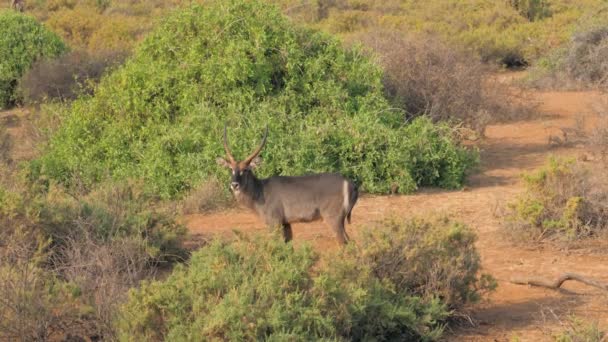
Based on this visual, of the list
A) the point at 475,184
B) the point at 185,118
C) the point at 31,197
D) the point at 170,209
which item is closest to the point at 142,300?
the point at 31,197

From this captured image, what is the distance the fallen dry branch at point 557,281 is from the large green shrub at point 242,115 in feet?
12.8

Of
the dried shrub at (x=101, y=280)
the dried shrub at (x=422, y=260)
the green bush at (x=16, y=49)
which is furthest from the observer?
the green bush at (x=16, y=49)

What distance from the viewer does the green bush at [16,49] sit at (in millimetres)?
19203

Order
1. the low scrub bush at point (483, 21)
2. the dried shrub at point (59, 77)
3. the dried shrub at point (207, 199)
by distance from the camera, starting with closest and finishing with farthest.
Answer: the dried shrub at point (207, 199), the dried shrub at point (59, 77), the low scrub bush at point (483, 21)

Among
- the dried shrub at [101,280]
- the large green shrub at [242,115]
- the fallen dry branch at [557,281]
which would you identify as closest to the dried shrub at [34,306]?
the dried shrub at [101,280]

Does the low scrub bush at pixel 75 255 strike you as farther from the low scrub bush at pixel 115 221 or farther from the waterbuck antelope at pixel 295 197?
the waterbuck antelope at pixel 295 197

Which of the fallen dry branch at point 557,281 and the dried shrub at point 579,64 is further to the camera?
the dried shrub at point 579,64

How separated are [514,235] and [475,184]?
10.0 ft

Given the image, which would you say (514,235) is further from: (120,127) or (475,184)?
(120,127)

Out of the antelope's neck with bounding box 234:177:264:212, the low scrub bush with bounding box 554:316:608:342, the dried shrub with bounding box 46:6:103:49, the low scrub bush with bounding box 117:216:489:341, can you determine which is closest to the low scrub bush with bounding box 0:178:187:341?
the low scrub bush with bounding box 117:216:489:341

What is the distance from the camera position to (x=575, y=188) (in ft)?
33.0

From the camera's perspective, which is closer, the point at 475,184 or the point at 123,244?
the point at 123,244

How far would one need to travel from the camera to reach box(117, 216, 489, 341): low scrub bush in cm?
604

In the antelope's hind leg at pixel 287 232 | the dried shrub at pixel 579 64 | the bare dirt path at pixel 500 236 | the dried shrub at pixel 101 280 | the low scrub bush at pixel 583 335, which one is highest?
the dried shrub at pixel 101 280
